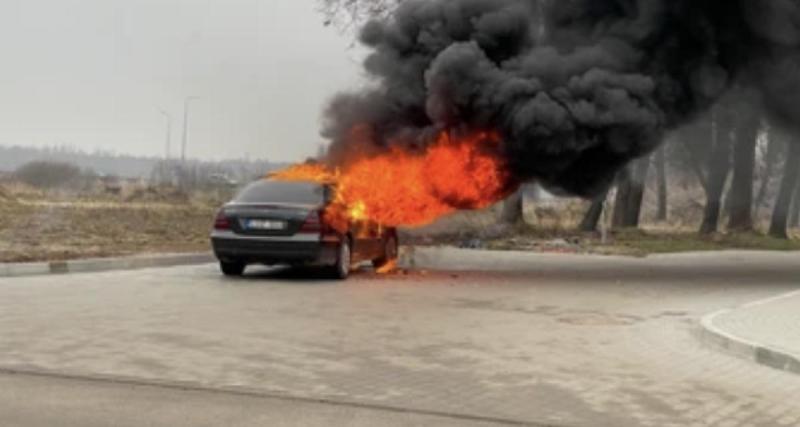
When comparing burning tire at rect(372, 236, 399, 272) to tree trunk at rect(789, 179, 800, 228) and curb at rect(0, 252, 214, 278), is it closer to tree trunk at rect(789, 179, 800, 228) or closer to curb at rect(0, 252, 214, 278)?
curb at rect(0, 252, 214, 278)

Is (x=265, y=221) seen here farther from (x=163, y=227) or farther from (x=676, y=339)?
(x=163, y=227)

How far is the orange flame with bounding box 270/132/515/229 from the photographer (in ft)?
56.0

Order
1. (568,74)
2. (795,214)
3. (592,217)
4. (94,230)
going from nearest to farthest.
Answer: (568,74) < (94,230) < (592,217) < (795,214)

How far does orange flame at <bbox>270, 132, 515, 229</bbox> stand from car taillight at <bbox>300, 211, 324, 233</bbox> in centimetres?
165

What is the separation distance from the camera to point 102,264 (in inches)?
671

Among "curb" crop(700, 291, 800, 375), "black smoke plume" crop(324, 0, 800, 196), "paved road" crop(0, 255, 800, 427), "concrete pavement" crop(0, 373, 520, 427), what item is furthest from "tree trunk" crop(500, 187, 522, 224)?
"concrete pavement" crop(0, 373, 520, 427)

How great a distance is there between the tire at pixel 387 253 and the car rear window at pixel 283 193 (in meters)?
2.20

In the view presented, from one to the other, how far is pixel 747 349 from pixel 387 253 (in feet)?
31.3

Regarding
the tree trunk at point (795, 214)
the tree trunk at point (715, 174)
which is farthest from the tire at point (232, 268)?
the tree trunk at point (795, 214)

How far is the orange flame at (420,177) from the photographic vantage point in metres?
17.1

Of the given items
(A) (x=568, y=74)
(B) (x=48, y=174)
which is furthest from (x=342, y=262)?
(B) (x=48, y=174)

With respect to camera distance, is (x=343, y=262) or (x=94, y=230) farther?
(x=94, y=230)

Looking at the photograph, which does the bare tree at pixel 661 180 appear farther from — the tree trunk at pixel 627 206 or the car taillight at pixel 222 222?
the car taillight at pixel 222 222

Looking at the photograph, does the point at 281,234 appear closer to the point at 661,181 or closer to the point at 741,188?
the point at 741,188
